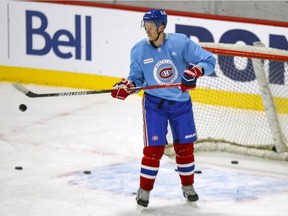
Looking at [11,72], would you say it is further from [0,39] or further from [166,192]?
[166,192]

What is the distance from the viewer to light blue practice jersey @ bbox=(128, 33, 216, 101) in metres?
4.89

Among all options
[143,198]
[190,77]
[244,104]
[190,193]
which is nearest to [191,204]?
[190,193]

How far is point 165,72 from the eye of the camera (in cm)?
491

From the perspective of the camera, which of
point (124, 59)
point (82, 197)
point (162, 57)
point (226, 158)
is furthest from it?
point (124, 59)

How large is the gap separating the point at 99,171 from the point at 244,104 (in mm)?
1528

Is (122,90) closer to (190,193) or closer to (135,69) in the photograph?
(135,69)

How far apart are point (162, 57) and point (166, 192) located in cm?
92

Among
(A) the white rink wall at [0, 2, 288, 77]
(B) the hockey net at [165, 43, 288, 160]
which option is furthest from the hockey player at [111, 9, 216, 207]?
(A) the white rink wall at [0, 2, 288, 77]

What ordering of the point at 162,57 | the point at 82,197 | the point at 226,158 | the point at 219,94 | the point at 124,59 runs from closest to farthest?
the point at 162,57 → the point at 82,197 → the point at 226,158 → the point at 219,94 → the point at 124,59

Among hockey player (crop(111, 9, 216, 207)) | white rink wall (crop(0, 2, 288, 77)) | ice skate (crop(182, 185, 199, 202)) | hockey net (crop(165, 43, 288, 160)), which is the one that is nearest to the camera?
hockey player (crop(111, 9, 216, 207))

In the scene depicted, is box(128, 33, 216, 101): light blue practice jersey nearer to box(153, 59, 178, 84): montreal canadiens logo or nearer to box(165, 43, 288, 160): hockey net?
box(153, 59, 178, 84): montreal canadiens logo

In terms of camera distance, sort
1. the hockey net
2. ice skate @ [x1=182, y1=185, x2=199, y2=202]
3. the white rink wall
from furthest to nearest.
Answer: the white rink wall, the hockey net, ice skate @ [x1=182, y1=185, x2=199, y2=202]

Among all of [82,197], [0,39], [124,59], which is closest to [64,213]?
[82,197]

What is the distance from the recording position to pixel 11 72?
27.7 ft
